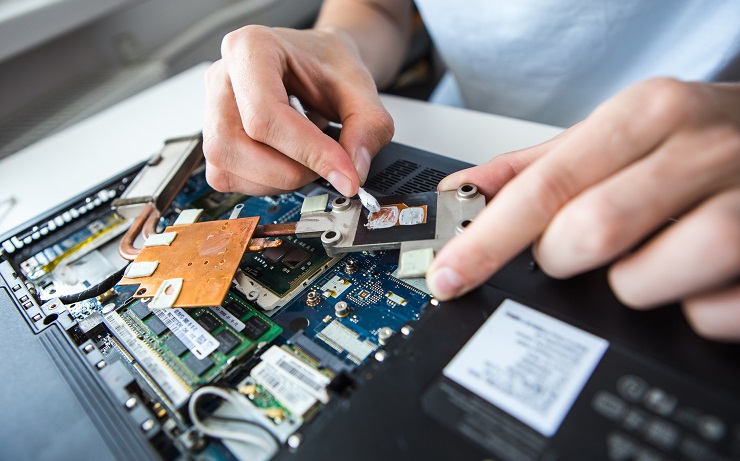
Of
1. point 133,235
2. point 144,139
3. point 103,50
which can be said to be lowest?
point 133,235

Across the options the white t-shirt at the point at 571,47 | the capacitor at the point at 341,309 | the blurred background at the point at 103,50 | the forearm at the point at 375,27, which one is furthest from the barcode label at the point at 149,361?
the blurred background at the point at 103,50

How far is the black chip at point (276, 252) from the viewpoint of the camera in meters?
1.17

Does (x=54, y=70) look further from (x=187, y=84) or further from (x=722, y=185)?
(x=722, y=185)

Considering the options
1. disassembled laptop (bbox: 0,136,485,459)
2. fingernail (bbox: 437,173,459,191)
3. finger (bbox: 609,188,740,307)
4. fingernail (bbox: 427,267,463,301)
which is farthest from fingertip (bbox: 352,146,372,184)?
finger (bbox: 609,188,740,307)

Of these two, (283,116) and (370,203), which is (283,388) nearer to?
(370,203)

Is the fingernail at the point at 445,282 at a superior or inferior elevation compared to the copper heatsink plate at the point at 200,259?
inferior

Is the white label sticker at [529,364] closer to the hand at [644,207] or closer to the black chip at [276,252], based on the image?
the hand at [644,207]

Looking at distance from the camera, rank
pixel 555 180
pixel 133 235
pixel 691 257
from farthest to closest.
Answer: pixel 133 235 → pixel 555 180 → pixel 691 257

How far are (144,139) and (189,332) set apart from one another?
4.29ft

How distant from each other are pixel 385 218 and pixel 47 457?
0.79 metres

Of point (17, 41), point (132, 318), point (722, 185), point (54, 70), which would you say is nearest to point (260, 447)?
point (132, 318)

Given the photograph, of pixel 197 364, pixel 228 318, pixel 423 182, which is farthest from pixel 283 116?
pixel 197 364

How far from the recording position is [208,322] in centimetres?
103

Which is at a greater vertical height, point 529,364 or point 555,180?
point 555,180
